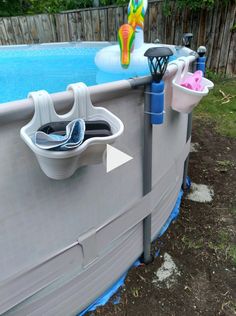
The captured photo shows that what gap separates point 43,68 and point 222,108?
267 cm

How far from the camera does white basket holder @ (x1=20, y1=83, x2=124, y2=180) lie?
87cm

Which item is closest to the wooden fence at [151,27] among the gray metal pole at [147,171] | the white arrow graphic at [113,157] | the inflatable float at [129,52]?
the inflatable float at [129,52]

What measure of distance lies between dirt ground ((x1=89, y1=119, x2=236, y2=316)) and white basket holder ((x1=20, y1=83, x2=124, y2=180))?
1.01m

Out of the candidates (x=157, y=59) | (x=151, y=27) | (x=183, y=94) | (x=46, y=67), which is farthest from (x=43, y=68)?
(x=157, y=59)

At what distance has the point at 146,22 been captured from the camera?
5.25 meters

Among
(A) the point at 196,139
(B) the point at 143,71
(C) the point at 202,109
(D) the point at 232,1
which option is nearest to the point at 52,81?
(B) the point at 143,71

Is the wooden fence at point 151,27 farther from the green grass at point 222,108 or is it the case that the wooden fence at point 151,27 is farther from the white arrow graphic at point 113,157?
the white arrow graphic at point 113,157

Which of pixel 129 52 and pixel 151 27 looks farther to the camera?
pixel 151 27

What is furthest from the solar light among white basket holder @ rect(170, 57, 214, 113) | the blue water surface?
the blue water surface

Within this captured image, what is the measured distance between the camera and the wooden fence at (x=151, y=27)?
506 cm

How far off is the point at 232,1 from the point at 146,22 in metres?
1.52

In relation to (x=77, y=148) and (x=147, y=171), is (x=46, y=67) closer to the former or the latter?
(x=147, y=171)

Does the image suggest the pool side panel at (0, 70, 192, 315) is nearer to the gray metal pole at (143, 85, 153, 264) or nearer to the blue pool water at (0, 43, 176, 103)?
the gray metal pole at (143, 85, 153, 264)

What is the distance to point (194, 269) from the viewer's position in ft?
5.89
